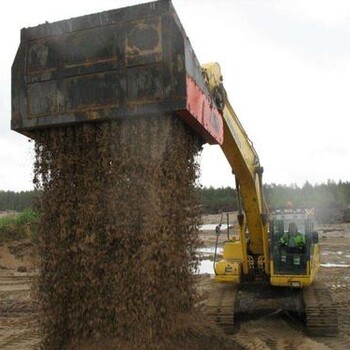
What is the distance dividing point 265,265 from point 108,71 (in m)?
4.37

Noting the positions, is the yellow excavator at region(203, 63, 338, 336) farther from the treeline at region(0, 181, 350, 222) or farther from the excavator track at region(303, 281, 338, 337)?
the treeline at region(0, 181, 350, 222)

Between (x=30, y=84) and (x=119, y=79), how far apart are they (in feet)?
2.94

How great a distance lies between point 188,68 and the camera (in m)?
4.65

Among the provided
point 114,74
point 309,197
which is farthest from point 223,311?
point 309,197

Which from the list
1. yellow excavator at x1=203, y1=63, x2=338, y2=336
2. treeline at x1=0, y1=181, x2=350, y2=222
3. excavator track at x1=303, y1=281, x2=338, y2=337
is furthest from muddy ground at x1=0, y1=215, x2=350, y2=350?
treeline at x1=0, y1=181, x2=350, y2=222

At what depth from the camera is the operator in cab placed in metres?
7.71

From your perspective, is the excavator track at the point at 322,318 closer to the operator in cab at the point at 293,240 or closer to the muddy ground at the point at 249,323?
the muddy ground at the point at 249,323

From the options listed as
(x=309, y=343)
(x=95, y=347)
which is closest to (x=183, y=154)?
(x=95, y=347)

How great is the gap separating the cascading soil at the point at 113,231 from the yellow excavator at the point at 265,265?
2224mm

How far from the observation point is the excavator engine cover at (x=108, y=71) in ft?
15.1

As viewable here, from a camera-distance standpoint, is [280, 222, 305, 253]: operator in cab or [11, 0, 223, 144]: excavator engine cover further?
[280, 222, 305, 253]: operator in cab

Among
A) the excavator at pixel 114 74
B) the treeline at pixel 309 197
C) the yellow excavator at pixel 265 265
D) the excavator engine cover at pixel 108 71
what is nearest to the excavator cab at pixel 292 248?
the yellow excavator at pixel 265 265

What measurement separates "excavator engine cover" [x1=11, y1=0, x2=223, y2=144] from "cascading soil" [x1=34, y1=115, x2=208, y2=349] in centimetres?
17

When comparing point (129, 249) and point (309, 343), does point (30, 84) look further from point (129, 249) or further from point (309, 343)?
point (309, 343)
